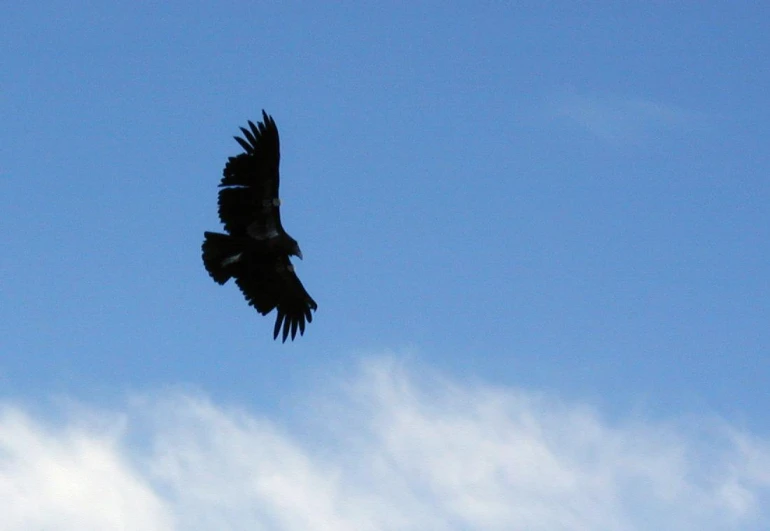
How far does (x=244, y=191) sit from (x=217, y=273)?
188 cm

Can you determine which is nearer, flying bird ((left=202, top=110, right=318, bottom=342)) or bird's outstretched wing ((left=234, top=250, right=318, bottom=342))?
flying bird ((left=202, top=110, right=318, bottom=342))

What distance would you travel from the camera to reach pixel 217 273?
2464 centimetres

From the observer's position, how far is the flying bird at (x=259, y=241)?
23297 mm

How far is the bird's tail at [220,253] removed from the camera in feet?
80.1

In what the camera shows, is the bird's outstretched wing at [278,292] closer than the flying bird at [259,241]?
No

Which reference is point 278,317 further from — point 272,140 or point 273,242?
point 272,140

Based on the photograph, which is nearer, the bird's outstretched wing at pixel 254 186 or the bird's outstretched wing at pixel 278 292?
the bird's outstretched wing at pixel 254 186

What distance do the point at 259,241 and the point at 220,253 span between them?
775 millimetres

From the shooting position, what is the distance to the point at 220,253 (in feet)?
80.4

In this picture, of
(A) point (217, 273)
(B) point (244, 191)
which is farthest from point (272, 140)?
(A) point (217, 273)

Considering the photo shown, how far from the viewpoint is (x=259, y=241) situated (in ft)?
80.8

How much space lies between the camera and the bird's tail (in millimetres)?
24406

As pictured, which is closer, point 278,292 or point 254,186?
point 254,186

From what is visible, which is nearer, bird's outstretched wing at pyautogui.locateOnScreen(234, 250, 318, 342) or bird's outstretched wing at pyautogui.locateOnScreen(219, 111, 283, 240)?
bird's outstretched wing at pyautogui.locateOnScreen(219, 111, 283, 240)
